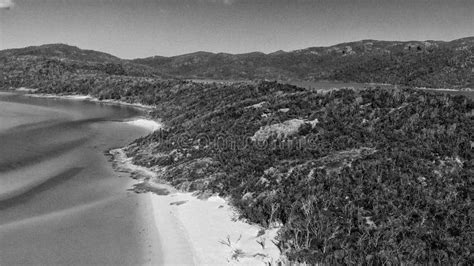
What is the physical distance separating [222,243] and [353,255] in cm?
Answer: 478

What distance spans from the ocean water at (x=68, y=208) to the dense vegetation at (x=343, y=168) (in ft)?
12.1

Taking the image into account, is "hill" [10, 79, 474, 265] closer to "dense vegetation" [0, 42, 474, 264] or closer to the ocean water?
"dense vegetation" [0, 42, 474, 264]

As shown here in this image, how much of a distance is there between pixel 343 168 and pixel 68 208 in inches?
555

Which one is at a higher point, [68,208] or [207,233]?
[68,208]

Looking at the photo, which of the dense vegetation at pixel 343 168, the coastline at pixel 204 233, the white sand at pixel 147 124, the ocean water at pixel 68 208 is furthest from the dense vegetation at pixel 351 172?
the white sand at pixel 147 124

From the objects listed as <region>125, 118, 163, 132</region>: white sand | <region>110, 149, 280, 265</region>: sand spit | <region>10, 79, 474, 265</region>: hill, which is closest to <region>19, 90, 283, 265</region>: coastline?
<region>110, 149, 280, 265</region>: sand spit

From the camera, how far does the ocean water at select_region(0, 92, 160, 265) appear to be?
12.5m

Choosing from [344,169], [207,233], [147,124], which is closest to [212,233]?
[207,233]

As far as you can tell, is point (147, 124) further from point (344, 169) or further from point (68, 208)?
point (344, 169)

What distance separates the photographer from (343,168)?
1603 centimetres

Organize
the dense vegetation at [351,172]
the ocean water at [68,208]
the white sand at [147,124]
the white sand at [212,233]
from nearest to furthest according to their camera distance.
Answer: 1. the dense vegetation at [351,172]
2. the white sand at [212,233]
3. the ocean water at [68,208]
4. the white sand at [147,124]

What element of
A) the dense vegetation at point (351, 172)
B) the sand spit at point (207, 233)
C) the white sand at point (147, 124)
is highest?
the dense vegetation at point (351, 172)

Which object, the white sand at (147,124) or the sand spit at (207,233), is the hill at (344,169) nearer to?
the sand spit at (207,233)

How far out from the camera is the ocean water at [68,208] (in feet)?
41.1
